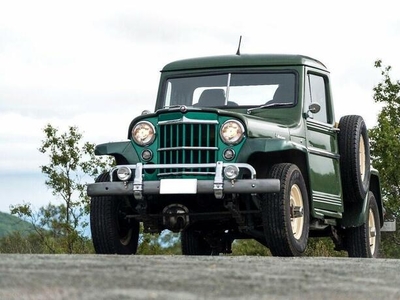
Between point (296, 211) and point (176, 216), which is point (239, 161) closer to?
point (296, 211)

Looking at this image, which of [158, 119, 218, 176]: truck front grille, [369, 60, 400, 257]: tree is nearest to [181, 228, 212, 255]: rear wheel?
[158, 119, 218, 176]: truck front grille

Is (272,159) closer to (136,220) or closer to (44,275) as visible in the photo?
(136,220)

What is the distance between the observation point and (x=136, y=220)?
11148 mm

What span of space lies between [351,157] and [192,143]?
2582 mm

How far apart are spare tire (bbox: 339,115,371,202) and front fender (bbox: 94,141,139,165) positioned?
2.79 m

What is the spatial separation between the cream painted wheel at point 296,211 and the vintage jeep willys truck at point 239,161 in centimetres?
1

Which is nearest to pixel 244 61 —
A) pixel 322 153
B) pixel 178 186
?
pixel 322 153

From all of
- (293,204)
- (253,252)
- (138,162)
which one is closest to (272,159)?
(293,204)

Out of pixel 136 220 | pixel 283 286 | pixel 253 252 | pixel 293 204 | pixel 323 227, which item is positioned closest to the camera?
pixel 283 286

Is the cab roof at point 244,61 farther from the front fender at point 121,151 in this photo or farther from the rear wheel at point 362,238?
the rear wheel at point 362,238

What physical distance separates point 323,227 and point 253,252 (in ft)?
107

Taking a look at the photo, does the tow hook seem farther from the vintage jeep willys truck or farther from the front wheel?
the front wheel

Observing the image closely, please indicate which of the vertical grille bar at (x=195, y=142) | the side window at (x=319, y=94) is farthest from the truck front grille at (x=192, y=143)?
the side window at (x=319, y=94)

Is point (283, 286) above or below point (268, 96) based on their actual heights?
below
